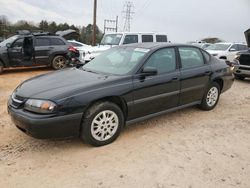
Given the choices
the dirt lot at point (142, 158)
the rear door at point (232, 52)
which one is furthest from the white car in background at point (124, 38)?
the dirt lot at point (142, 158)

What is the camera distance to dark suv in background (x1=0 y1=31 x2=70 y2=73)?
10789mm

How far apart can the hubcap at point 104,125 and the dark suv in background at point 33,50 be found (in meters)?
8.26

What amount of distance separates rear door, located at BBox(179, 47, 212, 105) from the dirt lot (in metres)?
0.55

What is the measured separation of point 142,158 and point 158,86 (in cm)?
138

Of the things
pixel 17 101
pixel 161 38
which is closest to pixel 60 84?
pixel 17 101

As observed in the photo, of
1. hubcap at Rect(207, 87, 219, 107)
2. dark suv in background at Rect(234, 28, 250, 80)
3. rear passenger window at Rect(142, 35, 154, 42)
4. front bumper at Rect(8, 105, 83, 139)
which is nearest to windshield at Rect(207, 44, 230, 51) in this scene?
dark suv in background at Rect(234, 28, 250, 80)

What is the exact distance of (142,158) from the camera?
3717mm

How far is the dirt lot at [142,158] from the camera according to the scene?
319 cm

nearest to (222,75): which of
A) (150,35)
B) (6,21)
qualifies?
(150,35)

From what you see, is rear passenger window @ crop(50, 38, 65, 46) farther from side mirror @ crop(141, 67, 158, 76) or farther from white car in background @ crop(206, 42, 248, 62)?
side mirror @ crop(141, 67, 158, 76)

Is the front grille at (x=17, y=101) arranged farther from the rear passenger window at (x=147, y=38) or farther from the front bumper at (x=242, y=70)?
the front bumper at (x=242, y=70)

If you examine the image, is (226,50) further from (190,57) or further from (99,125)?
(99,125)

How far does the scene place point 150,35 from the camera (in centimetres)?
1183

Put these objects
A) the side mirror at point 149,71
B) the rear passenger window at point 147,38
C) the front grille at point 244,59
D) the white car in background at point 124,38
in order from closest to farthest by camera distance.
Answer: the side mirror at point 149,71, the front grille at point 244,59, the white car in background at point 124,38, the rear passenger window at point 147,38
